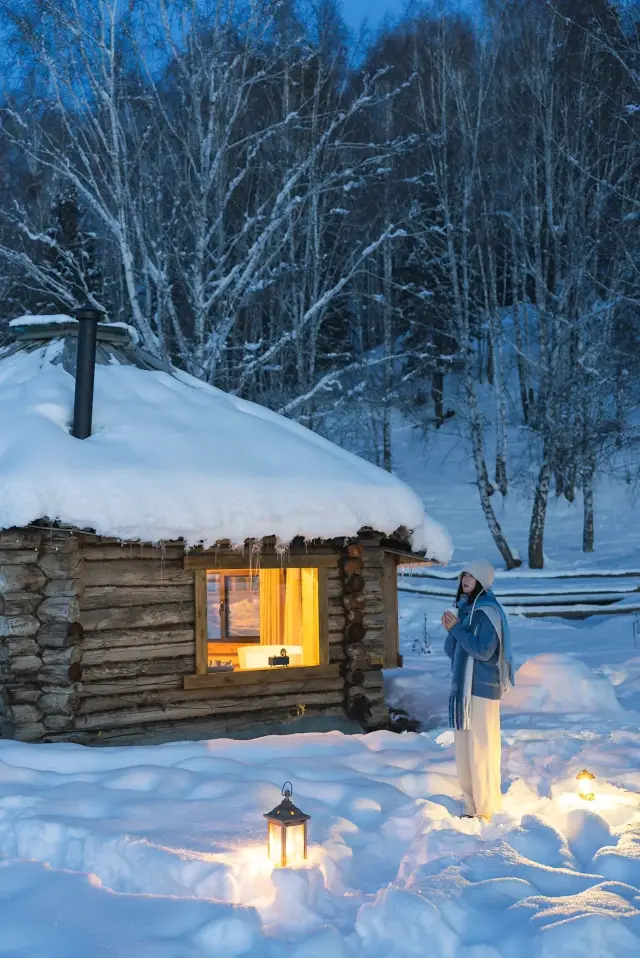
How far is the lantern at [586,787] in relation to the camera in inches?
260

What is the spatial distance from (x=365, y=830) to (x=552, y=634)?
10.6m

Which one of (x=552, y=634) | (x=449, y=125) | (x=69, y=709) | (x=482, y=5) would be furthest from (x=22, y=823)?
(x=482, y=5)

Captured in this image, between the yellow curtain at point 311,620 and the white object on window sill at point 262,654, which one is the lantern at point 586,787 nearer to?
the yellow curtain at point 311,620

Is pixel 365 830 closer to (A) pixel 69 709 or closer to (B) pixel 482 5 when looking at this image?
(A) pixel 69 709

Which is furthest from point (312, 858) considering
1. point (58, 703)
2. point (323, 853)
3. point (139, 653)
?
point (139, 653)

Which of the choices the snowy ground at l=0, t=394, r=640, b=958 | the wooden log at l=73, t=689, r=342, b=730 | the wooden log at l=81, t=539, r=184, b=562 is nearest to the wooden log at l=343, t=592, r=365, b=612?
the wooden log at l=73, t=689, r=342, b=730

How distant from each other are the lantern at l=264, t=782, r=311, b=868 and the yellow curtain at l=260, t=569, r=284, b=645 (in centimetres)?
945

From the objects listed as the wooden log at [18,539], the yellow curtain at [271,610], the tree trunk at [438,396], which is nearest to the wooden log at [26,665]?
the wooden log at [18,539]

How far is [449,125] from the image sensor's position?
21.0 m

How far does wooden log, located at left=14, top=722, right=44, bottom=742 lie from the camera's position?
8219 mm

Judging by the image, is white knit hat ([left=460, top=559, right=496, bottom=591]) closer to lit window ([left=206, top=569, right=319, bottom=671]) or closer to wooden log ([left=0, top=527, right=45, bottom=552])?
lit window ([left=206, top=569, right=319, bottom=671])

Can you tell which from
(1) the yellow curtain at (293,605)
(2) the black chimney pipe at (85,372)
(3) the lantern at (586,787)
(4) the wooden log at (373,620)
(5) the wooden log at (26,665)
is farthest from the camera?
(1) the yellow curtain at (293,605)

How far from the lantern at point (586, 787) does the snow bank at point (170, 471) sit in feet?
11.2

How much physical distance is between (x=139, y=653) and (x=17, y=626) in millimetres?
1122
